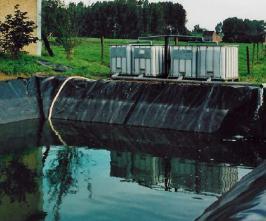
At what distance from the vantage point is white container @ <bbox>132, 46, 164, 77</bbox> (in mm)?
18109

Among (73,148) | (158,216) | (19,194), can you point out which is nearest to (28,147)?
(73,148)

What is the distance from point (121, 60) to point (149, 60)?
4.24ft

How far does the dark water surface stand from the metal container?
346cm

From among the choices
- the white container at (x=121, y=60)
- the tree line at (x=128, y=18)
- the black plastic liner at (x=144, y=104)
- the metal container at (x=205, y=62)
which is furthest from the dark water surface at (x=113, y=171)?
the tree line at (x=128, y=18)

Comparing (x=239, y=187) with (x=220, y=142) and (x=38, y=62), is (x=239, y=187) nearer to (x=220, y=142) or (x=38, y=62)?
(x=220, y=142)

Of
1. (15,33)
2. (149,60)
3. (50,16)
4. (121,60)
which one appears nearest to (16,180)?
(149,60)

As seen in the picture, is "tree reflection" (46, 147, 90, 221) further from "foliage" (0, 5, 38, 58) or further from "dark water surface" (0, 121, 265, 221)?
"foliage" (0, 5, 38, 58)

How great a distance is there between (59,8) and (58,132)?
15200mm

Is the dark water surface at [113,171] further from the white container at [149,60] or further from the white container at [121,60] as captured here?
the white container at [121,60]

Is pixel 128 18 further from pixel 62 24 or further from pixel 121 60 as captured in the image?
pixel 121 60

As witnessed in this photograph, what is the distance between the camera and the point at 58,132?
15227 millimetres

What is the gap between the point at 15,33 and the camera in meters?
22.4

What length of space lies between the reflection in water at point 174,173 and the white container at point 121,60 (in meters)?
6.76

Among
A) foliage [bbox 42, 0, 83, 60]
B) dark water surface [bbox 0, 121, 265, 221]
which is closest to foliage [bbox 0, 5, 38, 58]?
foliage [bbox 42, 0, 83, 60]
